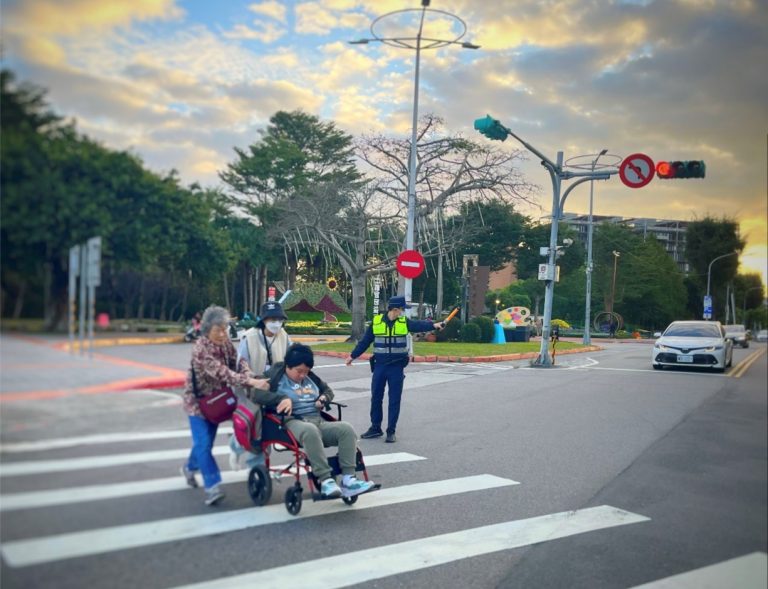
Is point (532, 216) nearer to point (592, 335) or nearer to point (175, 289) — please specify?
point (592, 335)

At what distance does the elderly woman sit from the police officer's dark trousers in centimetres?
426

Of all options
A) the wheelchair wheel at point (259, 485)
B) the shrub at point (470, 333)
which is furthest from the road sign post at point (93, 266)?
the shrub at point (470, 333)

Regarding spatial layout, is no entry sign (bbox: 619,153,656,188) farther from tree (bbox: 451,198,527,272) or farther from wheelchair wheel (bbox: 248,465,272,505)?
wheelchair wheel (bbox: 248,465,272,505)

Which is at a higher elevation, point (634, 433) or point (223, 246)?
point (223, 246)

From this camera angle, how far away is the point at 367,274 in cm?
272

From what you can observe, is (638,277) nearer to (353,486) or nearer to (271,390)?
(271,390)

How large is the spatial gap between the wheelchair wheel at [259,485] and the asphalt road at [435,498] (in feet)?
0.31

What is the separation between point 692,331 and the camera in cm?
359

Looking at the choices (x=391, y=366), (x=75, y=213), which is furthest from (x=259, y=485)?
(x=391, y=366)

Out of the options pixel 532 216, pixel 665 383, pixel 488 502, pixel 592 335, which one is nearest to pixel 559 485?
pixel 488 502

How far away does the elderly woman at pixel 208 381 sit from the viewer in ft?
5.18

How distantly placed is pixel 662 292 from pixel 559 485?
8.85 ft

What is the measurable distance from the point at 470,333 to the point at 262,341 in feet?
21.2

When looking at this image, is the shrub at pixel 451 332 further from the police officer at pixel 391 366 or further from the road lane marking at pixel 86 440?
the road lane marking at pixel 86 440
